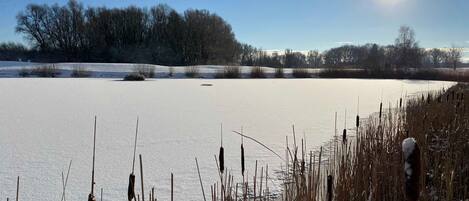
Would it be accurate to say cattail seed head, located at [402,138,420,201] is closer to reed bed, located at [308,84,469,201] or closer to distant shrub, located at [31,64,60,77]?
reed bed, located at [308,84,469,201]

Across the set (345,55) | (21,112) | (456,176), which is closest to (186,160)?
(456,176)

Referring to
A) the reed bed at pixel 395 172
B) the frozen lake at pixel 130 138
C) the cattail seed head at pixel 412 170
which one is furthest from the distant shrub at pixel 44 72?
the cattail seed head at pixel 412 170

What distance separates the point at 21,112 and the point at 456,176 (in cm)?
543

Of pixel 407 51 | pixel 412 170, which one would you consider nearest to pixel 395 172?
pixel 412 170

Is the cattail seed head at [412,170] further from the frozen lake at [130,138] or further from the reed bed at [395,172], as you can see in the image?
the frozen lake at [130,138]

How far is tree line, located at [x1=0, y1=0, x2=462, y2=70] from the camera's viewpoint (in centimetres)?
3506

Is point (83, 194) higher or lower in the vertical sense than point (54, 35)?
lower

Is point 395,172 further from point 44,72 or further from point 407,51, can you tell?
point 407,51

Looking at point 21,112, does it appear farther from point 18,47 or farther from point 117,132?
point 18,47

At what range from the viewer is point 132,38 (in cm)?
3806

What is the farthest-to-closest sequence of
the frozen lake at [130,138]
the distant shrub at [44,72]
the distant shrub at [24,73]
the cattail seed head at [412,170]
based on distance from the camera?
the distant shrub at [44,72]
the distant shrub at [24,73]
the frozen lake at [130,138]
the cattail seed head at [412,170]

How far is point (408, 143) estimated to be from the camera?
62 centimetres

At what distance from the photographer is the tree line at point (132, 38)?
3506 centimetres

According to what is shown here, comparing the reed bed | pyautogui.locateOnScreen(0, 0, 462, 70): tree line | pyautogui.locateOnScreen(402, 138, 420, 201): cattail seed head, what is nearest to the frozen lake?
the reed bed
